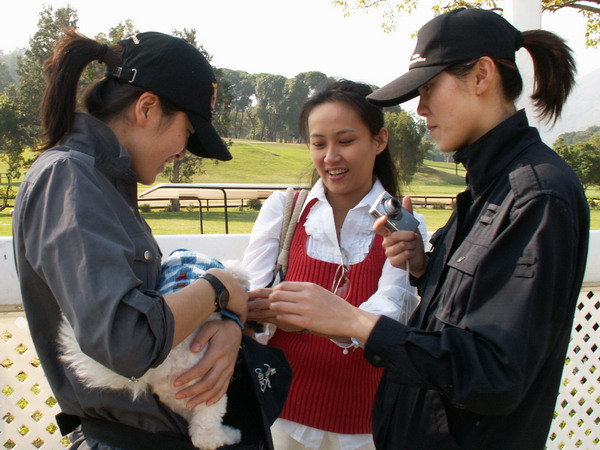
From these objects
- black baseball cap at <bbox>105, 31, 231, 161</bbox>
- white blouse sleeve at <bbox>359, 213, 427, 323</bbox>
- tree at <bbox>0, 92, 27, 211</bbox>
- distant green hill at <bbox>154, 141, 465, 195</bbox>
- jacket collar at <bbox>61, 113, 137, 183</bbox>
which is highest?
black baseball cap at <bbox>105, 31, 231, 161</bbox>

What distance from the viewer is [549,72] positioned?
1875 millimetres

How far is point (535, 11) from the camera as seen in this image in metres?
3.28

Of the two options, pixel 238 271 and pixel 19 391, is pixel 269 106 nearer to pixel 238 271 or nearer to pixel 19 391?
pixel 19 391

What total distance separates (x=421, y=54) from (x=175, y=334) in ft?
3.81

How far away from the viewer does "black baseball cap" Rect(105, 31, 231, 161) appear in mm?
1604

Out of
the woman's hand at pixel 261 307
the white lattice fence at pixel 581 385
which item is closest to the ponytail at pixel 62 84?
the woman's hand at pixel 261 307

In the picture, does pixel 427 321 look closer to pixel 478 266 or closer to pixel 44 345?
pixel 478 266

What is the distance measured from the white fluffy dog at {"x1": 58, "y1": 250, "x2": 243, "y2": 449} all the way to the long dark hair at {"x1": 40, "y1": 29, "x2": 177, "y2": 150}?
507mm

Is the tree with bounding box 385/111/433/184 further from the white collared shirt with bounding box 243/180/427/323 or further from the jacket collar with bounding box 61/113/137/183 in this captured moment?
the jacket collar with bounding box 61/113/137/183

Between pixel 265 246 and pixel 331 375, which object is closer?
pixel 331 375

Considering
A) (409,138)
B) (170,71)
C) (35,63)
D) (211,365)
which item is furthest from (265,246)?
(35,63)

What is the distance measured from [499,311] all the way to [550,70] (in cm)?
97

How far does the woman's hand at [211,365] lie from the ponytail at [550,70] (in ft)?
4.46

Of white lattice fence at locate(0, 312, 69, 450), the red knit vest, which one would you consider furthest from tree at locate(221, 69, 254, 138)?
the red knit vest
